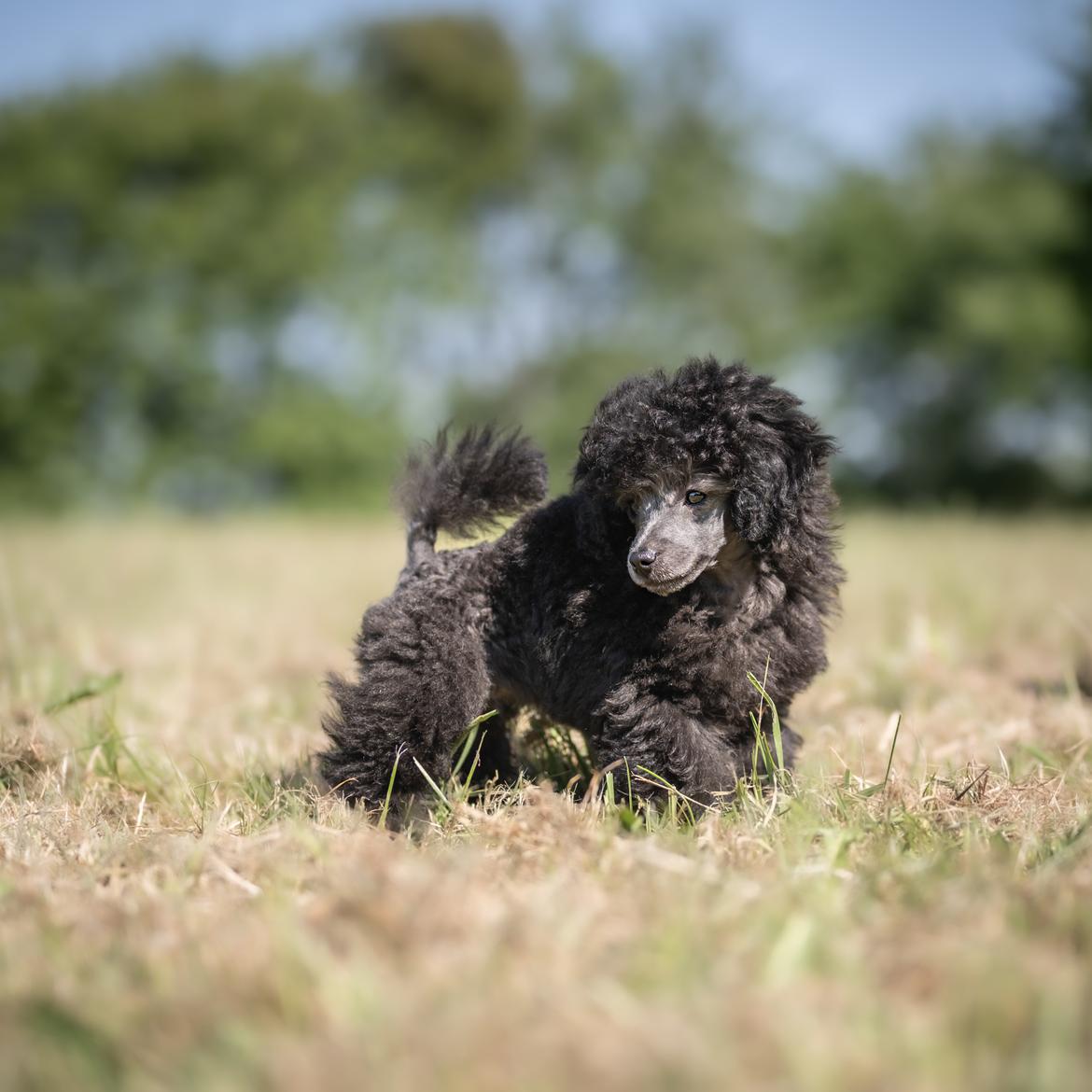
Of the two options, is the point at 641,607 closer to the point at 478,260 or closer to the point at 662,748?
the point at 662,748

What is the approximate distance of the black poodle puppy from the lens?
2941mm

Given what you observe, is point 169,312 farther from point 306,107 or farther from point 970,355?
point 970,355

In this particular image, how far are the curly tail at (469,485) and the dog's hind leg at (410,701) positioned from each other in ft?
0.97

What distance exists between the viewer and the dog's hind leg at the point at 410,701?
3.19 metres

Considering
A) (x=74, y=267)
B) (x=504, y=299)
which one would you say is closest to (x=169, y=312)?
(x=74, y=267)

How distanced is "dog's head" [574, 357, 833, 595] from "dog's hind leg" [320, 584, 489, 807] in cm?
63

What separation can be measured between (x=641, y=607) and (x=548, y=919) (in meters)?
1.34

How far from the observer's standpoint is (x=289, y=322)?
76.5ft

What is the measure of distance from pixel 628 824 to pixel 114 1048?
1.42 meters

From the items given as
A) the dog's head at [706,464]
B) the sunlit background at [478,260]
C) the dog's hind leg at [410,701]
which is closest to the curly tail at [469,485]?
the dog's hind leg at [410,701]

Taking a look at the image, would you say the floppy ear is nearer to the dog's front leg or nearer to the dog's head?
the dog's head

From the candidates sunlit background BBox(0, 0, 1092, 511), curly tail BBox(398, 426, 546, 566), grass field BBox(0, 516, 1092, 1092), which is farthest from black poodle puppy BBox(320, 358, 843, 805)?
sunlit background BBox(0, 0, 1092, 511)

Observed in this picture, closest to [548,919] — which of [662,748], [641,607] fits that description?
[662,748]

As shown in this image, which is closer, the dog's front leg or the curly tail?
the dog's front leg
